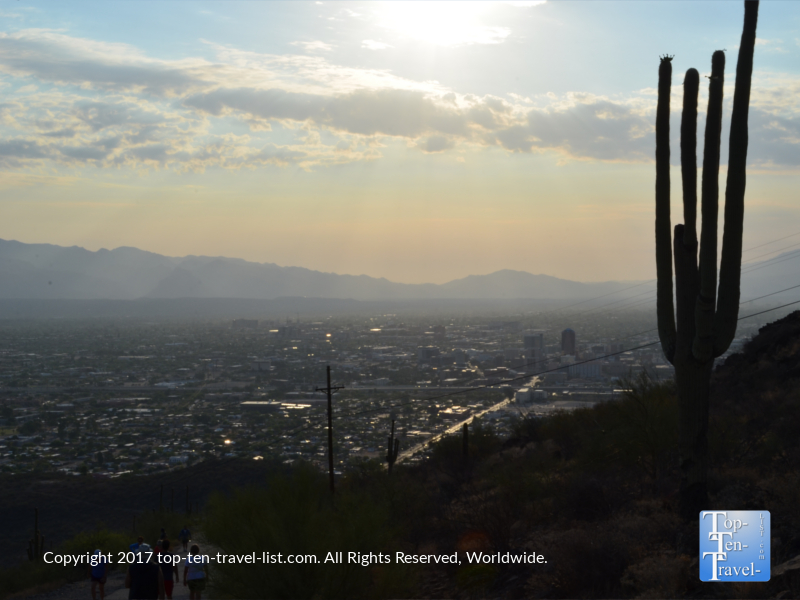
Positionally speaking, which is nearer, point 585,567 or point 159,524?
point 585,567

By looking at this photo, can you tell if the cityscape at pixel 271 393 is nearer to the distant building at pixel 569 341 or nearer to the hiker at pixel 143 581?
the distant building at pixel 569 341

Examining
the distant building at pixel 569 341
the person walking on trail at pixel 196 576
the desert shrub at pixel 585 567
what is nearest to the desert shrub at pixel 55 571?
the person walking on trail at pixel 196 576

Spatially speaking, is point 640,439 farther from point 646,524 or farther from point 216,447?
point 216,447

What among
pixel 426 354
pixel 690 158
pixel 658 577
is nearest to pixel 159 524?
pixel 658 577

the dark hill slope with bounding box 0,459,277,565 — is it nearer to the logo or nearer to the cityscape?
the cityscape

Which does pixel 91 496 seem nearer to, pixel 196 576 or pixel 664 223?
pixel 196 576

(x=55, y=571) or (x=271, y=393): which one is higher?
(x=55, y=571)
